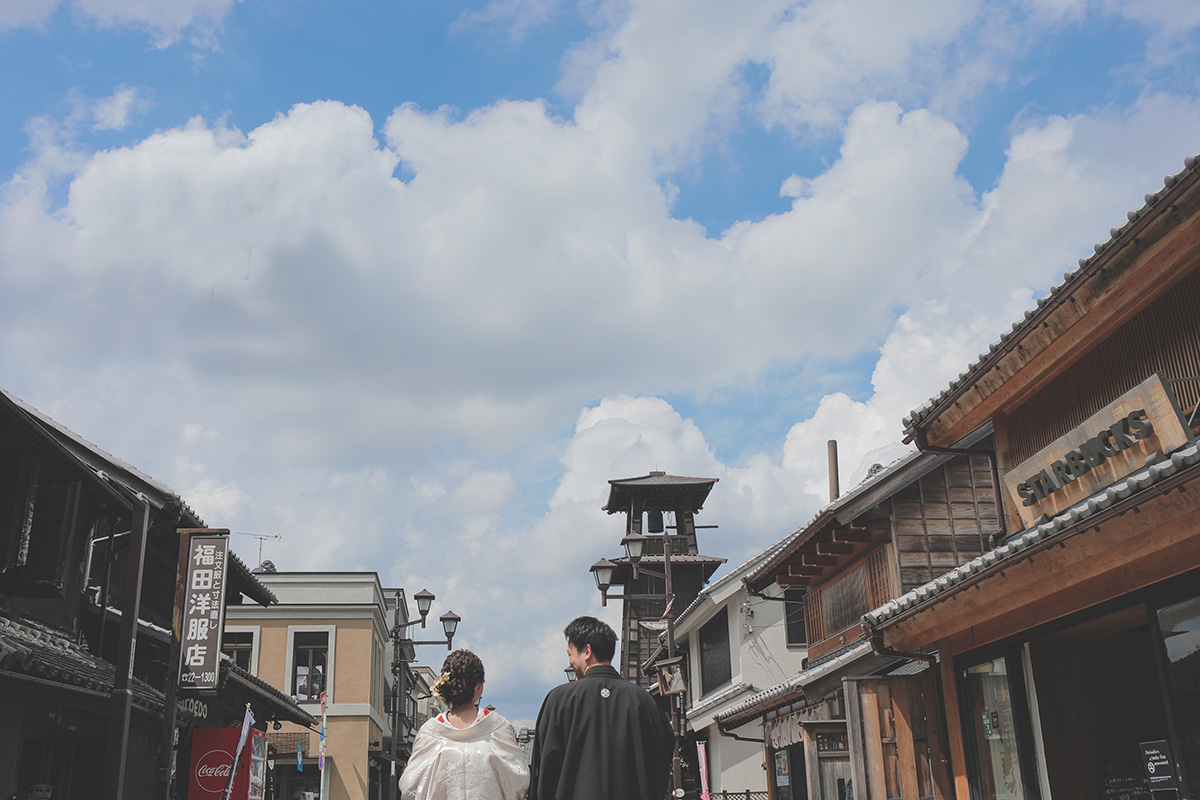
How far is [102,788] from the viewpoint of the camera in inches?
420

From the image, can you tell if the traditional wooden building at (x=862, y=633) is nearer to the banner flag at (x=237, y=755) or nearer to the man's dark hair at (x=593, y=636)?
the man's dark hair at (x=593, y=636)

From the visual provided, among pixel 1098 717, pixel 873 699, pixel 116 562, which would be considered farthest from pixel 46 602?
pixel 1098 717

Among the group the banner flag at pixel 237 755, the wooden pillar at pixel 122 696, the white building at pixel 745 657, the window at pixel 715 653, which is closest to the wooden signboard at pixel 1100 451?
the wooden pillar at pixel 122 696

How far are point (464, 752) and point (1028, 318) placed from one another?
6.96m

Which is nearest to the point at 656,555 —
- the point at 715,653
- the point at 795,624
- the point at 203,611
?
the point at 715,653

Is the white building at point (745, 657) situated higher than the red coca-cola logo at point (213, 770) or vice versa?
the white building at point (745, 657)

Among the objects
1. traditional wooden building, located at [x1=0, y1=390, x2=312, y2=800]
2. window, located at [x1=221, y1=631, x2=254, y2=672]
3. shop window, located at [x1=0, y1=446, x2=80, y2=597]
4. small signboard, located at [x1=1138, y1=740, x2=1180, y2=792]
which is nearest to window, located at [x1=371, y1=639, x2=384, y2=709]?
window, located at [x1=221, y1=631, x2=254, y2=672]

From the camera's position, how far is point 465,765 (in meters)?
5.06

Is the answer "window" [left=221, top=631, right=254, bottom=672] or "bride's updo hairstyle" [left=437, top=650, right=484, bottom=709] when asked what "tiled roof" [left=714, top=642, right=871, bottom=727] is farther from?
"window" [left=221, top=631, right=254, bottom=672]

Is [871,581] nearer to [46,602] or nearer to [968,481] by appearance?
[968,481]

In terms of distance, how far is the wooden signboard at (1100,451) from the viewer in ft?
26.6

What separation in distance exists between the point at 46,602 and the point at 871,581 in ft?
40.0

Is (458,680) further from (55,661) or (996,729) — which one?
(996,729)

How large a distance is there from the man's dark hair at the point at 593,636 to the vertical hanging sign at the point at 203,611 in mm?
10609
